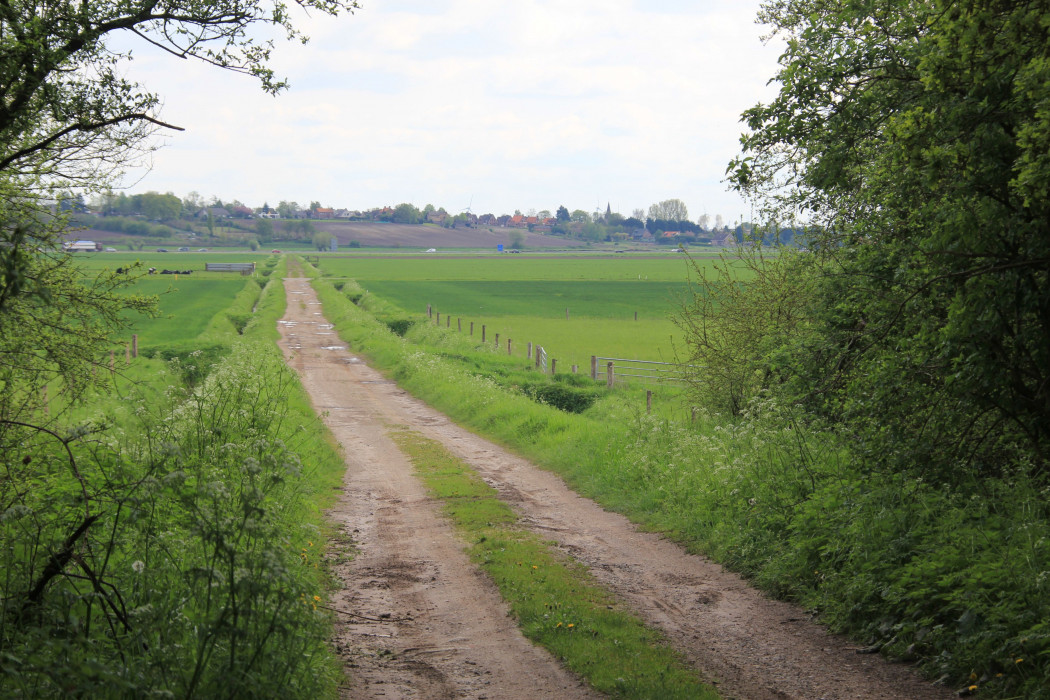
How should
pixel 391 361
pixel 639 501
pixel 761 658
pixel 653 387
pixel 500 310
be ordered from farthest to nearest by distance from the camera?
pixel 500 310 < pixel 391 361 < pixel 653 387 < pixel 639 501 < pixel 761 658

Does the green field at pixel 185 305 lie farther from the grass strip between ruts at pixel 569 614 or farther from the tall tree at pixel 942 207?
the tall tree at pixel 942 207

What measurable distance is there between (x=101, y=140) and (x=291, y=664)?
5826 mm

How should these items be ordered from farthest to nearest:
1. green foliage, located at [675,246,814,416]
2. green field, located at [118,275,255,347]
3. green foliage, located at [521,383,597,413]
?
green field, located at [118,275,255,347]
green foliage, located at [521,383,597,413]
green foliage, located at [675,246,814,416]

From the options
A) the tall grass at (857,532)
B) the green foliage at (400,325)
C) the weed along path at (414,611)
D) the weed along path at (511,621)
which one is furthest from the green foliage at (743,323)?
the green foliage at (400,325)

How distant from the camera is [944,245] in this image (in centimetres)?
715

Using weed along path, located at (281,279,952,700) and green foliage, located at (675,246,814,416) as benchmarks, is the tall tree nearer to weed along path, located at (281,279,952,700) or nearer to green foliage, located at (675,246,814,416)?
weed along path, located at (281,279,952,700)

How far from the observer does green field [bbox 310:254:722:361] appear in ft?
148

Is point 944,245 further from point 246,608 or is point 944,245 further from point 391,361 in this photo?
point 391,361

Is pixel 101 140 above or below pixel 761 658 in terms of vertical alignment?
above

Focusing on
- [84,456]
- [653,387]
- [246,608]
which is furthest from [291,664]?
[653,387]

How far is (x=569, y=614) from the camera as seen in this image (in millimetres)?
7758

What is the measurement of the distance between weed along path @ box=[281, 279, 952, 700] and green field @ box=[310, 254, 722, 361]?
9363 millimetres

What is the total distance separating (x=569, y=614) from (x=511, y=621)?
0.57 metres

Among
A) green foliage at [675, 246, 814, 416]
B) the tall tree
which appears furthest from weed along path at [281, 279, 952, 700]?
green foliage at [675, 246, 814, 416]
